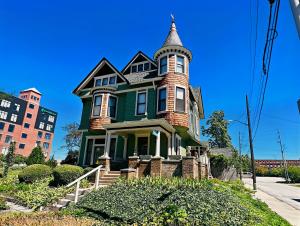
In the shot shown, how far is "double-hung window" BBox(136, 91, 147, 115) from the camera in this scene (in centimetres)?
1781

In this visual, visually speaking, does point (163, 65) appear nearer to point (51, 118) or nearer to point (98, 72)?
point (98, 72)

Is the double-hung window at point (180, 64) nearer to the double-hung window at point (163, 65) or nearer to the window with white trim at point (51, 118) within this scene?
the double-hung window at point (163, 65)

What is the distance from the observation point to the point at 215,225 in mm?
5836

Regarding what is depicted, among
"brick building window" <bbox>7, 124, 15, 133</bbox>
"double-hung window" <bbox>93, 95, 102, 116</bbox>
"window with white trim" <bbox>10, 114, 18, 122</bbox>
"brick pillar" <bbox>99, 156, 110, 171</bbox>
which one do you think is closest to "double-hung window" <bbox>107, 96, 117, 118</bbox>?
"double-hung window" <bbox>93, 95, 102, 116</bbox>

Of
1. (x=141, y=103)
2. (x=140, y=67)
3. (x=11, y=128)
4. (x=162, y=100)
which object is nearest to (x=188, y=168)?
(x=162, y=100)

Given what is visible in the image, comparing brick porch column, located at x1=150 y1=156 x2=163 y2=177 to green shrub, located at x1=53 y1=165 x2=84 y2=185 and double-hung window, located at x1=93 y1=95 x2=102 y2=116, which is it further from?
double-hung window, located at x1=93 y1=95 x2=102 y2=116

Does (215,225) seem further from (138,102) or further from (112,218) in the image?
(138,102)

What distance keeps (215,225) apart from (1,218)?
645cm

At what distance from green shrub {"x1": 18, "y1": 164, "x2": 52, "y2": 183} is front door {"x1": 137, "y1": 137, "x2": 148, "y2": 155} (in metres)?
6.91

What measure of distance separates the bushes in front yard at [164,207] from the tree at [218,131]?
54.1 metres

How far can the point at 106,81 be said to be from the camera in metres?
20.6

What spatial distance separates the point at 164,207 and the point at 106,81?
1569 cm

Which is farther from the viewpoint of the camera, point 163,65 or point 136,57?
point 136,57

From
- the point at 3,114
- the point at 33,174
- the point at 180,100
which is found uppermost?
the point at 3,114
